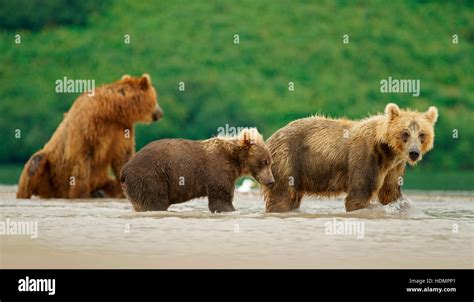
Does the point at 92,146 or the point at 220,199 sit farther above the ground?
the point at 92,146

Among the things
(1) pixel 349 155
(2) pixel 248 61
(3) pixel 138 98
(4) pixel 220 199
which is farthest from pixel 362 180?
(2) pixel 248 61

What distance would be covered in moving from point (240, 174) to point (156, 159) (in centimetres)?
78

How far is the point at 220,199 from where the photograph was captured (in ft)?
30.7

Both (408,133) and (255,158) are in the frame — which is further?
(255,158)

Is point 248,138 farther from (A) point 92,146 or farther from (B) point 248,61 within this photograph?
(B) point 248,61

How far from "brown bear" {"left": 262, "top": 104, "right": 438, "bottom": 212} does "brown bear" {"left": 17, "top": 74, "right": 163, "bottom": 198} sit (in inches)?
119

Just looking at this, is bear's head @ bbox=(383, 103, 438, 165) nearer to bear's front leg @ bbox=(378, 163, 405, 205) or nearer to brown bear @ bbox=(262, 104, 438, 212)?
brown bear @ bbox=(262, 104, 438, 212)

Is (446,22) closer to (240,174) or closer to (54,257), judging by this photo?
(240,174)

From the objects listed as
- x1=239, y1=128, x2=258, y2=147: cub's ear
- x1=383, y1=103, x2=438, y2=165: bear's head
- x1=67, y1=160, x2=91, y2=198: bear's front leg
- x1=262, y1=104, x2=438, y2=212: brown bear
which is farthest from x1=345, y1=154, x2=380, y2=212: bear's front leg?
x1=67, y1=160, x2=91, y2=198: bear's front leg

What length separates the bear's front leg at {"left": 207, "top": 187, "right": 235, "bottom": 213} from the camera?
30.5ft

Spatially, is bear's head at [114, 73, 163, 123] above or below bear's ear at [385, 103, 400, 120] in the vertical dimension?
above

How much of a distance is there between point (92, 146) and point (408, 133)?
4.34m

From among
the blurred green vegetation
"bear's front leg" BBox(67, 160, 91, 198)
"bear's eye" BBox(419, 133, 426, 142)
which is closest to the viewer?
"bear's eye" BBox(419, 133, 426, 142)

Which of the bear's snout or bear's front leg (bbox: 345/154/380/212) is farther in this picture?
bear's front leg (bbox: 345/154/380/212)
